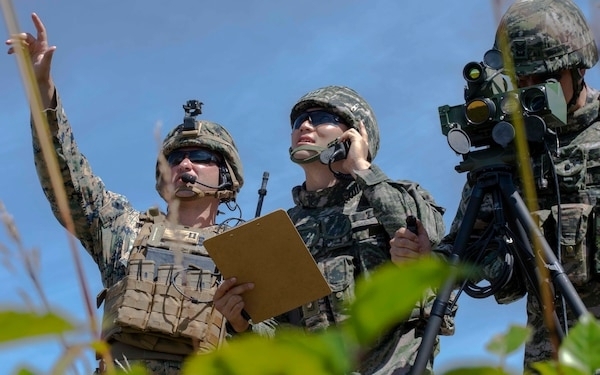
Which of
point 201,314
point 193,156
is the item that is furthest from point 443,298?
point 193,156

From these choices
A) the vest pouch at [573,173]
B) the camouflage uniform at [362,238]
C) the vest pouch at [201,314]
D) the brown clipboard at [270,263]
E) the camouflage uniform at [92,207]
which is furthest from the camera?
the camouflage uniform at [92,207]

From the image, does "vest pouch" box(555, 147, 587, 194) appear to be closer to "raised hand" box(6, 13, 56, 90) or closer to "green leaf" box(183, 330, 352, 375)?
"raised hand" box(6, 13, 56, 90)

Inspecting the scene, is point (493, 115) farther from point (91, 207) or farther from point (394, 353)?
point (91, 207)

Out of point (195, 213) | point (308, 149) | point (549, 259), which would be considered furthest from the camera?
point (195, 213)

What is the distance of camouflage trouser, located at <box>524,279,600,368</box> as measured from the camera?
3.08 metres

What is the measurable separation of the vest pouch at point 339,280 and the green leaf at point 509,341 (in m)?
3.39

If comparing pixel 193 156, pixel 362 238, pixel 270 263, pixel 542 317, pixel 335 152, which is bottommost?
pixel 542 317

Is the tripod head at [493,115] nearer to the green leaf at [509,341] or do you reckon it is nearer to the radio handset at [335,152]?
the radio handset at [335,152]

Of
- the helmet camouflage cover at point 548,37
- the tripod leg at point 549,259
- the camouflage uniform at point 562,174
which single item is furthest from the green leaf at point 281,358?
the helmet camouflage cover at point 548,37

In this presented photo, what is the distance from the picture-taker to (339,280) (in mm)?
3939

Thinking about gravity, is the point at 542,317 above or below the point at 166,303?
below

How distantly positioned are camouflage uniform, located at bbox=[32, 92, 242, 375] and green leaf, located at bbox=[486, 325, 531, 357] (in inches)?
165

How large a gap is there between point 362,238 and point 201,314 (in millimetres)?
1008

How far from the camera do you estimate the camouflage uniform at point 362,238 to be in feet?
12.6
